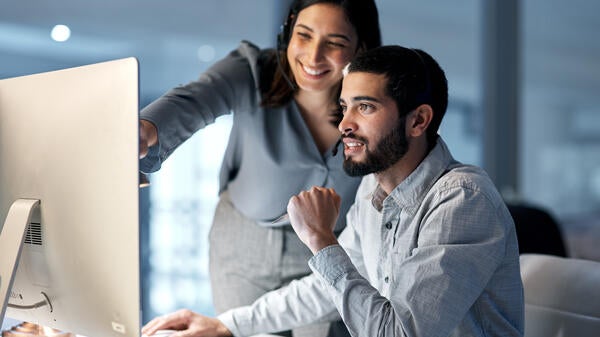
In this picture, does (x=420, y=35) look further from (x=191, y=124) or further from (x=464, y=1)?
(x=191, y=124)

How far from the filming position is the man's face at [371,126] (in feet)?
4.43

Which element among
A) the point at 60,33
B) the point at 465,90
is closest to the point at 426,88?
the point at 60,33

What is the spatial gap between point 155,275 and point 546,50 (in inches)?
126

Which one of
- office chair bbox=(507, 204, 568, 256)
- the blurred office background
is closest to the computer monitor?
the blurred office background

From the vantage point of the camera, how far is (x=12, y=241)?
121 centimetres

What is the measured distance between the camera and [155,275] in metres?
3.20

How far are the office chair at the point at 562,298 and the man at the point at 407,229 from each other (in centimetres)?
24

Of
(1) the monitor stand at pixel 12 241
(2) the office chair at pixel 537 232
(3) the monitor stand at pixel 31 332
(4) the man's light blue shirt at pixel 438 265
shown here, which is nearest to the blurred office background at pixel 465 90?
(2) the office chair at pixel 537 232

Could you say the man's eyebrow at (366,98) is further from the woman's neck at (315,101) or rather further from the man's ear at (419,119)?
the woman's neck at (315,101)

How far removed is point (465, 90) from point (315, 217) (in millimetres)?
3658

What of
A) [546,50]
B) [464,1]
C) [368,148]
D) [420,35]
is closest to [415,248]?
[368,148]

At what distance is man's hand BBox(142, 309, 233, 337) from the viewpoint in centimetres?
153

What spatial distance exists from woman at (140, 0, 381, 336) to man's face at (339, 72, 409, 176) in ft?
1.01

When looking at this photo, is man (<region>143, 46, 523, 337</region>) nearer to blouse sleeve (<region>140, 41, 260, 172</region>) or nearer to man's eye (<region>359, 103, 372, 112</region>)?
man's eye (<region>359, 103, 372, 112</region>)
